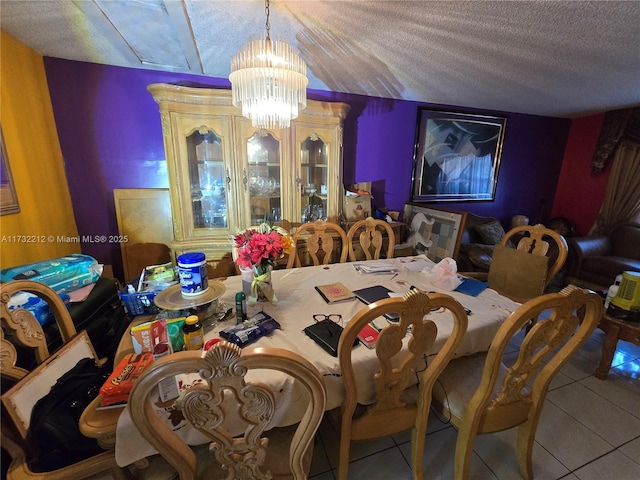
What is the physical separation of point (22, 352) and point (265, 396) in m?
1.25

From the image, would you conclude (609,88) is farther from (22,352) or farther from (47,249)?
(47,249)

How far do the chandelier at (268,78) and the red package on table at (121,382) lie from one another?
1179 mm

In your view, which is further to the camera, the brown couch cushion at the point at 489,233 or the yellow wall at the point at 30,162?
the brown couch cushion at the point at 489,233

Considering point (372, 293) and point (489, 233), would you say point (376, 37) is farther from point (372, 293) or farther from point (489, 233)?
point (489, 233)

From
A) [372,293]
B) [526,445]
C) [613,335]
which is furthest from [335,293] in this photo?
[613,335]

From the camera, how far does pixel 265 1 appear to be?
1.30 meters

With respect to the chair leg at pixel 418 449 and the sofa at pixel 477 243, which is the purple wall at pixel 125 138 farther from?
the chair leg at pixel 418 449

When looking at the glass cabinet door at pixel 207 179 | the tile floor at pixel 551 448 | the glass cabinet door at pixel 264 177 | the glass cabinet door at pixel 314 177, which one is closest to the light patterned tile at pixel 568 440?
the tile floor at pixel 551 448

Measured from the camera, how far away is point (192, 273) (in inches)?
42.6

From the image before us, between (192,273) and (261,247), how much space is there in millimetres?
304

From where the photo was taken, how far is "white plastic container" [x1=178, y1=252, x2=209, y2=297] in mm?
1076

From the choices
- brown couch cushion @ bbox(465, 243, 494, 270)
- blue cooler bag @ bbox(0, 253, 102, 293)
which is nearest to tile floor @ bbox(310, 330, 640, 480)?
brown couch cushion @ bbox(465, 243, 494, 270)

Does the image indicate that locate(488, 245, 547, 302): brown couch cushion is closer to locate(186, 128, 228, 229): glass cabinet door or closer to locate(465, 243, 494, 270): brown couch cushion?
locate(465, 243, 494, 270): brown couch cushion

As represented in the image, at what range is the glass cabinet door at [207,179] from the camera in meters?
2.23
